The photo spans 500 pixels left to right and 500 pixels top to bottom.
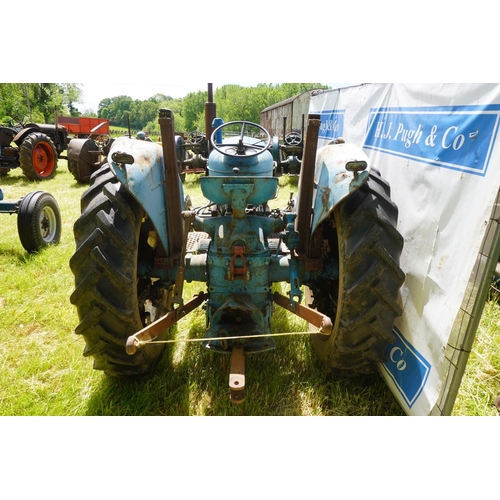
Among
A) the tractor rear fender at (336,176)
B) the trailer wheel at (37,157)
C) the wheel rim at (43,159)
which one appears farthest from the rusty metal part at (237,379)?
the wheel rim at (43,159)

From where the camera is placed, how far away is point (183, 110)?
4822cm

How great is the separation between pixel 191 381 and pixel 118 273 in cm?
98

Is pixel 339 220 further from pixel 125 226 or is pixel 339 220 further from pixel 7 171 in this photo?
pixel 7 171

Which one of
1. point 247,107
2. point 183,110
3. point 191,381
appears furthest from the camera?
point 183,110

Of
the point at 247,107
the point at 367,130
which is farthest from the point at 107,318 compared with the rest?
the point at 247,107

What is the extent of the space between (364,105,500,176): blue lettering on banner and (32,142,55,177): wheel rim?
31.8ft

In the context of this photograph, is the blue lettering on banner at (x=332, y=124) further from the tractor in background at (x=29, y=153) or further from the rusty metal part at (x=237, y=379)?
the tractor in background at (x=29, y=153)

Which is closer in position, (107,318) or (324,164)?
(107,318)

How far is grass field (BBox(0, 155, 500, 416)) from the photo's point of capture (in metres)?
2.25

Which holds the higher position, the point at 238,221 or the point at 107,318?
the point at 238,221

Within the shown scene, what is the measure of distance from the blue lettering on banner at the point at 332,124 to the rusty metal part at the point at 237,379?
3.85 m

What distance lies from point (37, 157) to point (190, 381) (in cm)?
980

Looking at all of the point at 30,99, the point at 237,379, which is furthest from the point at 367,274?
the point at 30,99

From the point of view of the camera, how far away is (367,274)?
1948 mm
